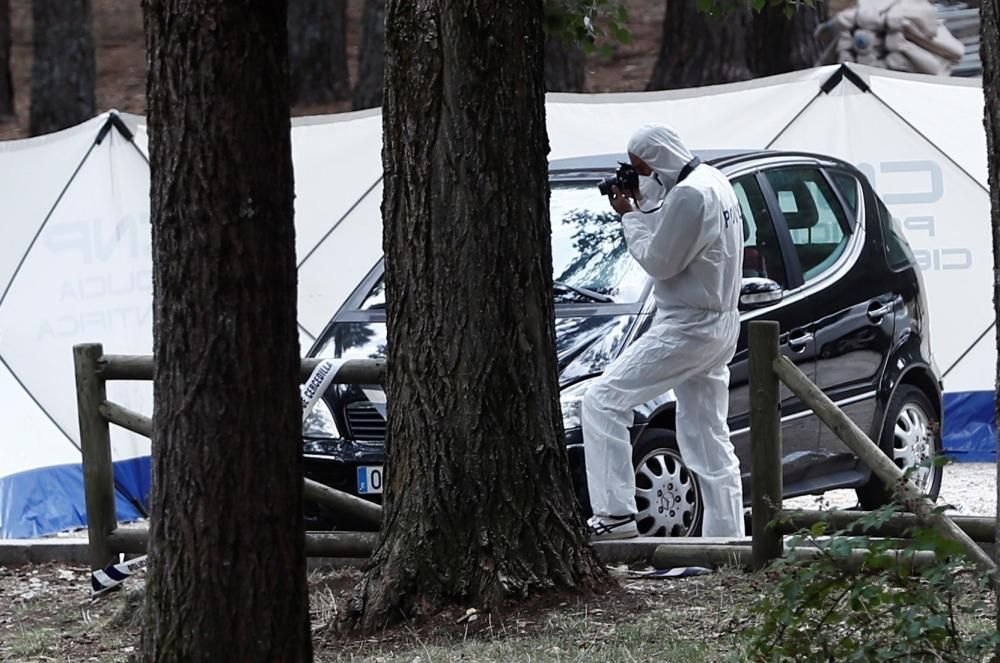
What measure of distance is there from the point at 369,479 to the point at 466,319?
6.32ft

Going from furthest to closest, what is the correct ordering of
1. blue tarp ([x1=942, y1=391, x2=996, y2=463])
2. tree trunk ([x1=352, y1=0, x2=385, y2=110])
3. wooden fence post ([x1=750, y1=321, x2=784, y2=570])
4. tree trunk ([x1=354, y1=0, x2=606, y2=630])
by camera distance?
tree trunk ([x1=352, y1=0, x2=385, y2=110]) < blue tarp ([x1=942, y1=391, x2=996, y2=463]) < wooden fence post ([x1=750, y1=321, x2=784, y2=570]) < tree trunk ([x1=354, y1=0, x2=606, y2=630])

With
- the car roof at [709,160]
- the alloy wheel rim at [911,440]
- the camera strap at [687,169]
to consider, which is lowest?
the alloy wheel rim at [911,440]

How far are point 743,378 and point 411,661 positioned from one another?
10.3 ft

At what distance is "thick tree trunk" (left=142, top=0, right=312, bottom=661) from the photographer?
383cm

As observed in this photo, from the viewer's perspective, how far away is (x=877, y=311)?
8.50m

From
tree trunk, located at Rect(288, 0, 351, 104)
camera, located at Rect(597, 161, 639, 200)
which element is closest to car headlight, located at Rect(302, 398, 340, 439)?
camera, located at Rect(597, 161, 639, 200)

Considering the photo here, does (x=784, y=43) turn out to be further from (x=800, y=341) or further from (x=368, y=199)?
(x=800, y=341)

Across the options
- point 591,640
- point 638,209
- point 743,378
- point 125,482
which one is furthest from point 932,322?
point 591,640

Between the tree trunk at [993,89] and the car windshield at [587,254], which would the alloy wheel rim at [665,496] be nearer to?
the car windshield at [587,254]

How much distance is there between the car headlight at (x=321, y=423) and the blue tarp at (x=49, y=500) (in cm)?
225

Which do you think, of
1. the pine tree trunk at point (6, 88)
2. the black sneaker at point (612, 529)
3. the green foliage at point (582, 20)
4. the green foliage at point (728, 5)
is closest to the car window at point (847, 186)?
the green foliage at point (728, 5)

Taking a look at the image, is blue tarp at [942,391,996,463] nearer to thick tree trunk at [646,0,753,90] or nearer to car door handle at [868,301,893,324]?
car door handle at [868,301,893,324]

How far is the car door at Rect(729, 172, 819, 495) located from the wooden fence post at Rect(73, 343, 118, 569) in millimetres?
3000

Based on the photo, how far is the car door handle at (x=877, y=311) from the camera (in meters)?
8.47
